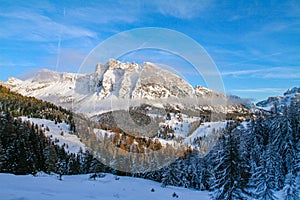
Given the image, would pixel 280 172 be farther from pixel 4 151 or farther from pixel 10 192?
pixel 4 151

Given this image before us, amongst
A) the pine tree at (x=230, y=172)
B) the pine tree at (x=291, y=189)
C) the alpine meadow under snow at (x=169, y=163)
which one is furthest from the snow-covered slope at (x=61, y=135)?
the pine tree at (x=230, y=172)

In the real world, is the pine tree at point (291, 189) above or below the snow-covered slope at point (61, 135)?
below

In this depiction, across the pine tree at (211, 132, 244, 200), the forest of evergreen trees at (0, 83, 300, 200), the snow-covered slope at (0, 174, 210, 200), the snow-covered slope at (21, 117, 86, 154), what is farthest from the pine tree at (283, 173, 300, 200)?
the snow-covered slope at (21, 117, 86, 154)

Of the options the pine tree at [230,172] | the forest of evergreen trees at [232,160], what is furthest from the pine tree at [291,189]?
the pine tree at [230,172]

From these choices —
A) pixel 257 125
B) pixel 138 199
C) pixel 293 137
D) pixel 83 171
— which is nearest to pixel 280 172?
pixel 293 137

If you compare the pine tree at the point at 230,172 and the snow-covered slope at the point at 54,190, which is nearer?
the snow-covered slope at the point at 54,190

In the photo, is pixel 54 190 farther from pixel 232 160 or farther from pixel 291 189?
pixel 291 189

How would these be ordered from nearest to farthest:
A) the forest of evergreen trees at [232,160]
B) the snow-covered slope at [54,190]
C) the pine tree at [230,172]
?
the snow-covered slope at [54,190] → the pine tree at [230,172] → the forest of evergreen trees at [232,160]

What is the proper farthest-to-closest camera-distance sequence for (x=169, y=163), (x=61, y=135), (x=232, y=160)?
1. (x=61, y=135)
2. (x=169, y=163)
3. (x=232, y=160)

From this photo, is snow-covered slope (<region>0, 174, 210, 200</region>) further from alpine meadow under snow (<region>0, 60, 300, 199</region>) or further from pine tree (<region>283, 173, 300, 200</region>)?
pine tree (<region>283, 173, 300, 200</region>)

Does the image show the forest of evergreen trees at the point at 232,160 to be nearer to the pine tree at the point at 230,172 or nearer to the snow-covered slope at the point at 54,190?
the pine tree at the point at 230,172

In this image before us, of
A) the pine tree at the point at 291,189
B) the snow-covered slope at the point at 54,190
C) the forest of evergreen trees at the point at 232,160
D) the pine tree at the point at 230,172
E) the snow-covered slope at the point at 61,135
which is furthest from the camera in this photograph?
the snow-covered slope at the point at 61,135

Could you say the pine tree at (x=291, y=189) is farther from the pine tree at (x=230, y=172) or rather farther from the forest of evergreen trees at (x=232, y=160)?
the pine tree at (x=230, y=172)

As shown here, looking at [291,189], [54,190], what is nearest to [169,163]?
[291,189]
